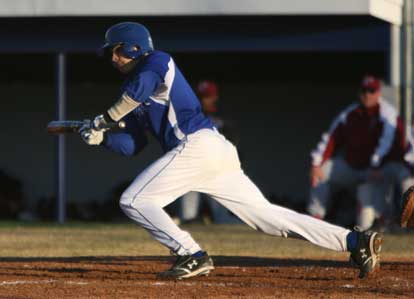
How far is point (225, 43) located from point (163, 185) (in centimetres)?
720

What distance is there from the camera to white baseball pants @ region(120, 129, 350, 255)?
8.19m

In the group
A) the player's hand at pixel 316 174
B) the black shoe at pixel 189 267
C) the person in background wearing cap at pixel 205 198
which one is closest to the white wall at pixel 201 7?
the person in background wearing cap at pixel 205 198

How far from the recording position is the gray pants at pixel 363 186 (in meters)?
13.4

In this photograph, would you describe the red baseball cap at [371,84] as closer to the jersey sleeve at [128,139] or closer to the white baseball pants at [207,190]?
the jersey sleeve at [128,139]

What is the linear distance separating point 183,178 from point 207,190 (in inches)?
7.4

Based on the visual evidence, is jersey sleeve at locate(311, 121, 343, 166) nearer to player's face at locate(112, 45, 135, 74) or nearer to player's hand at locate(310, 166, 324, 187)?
player's hand at locate(310, 166, 324, 187)

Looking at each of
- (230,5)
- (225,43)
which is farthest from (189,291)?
(225,43)

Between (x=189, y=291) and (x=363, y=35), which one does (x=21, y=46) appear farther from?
(x=189, y=291)

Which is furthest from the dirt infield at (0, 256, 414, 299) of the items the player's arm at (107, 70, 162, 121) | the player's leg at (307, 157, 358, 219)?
the player's leg at (307, 157, 358, 219)

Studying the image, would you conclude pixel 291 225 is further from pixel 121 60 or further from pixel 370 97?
pixel 370 97

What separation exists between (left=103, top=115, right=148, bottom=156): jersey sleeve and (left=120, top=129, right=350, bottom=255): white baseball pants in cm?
41

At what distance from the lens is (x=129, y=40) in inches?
329

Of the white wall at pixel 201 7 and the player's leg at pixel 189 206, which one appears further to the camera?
the player's leg at pixel 189 206

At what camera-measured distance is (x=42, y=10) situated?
1447 centimetres
